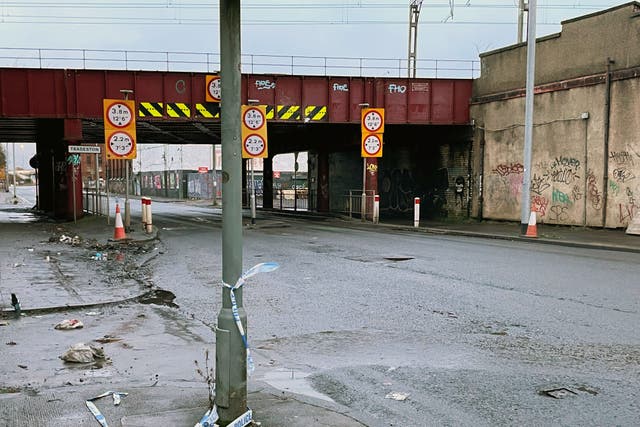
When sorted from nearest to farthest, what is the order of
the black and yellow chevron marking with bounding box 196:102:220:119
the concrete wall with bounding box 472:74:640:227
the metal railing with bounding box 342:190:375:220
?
the concrete wall with bounding box 472:74:640:227 → the black and yellow chevron marking with bounding box 196:102:220:119 → the metal railing with bounding box 342:190:375:220

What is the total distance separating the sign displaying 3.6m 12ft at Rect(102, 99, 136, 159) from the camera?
16.5 meters

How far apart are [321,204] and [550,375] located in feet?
92.5

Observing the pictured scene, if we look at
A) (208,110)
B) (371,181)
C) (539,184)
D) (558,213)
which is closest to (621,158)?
(558,213)

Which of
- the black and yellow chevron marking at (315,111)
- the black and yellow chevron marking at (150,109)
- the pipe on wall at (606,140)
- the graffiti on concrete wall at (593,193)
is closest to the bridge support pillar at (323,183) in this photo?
the black and yellow chevron marking at (315,111)

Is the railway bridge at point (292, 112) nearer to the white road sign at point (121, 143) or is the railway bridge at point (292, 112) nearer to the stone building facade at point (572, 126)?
the stone building facade at point (572, 126)

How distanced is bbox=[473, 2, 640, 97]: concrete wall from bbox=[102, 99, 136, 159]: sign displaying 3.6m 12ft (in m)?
14.4

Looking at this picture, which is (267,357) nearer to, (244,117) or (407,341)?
(407,341)

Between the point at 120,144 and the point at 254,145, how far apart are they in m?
4.94

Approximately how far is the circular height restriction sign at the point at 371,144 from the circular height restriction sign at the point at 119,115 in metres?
10.0

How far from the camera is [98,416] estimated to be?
383 centimetres

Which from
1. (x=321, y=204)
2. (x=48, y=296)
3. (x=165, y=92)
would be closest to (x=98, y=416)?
(x=48, y=296)

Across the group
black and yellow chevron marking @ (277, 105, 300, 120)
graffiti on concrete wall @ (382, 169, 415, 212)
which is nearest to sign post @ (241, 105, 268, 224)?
black and yellow chevron marking @ (277, 105, 300, 120)

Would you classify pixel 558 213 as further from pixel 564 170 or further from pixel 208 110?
pixel 208 110

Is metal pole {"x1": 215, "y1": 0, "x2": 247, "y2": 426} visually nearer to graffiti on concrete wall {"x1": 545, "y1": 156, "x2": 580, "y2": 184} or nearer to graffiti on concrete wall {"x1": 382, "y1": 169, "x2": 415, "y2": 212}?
graffiti on concrete wall {"x1": 545, "y1": 156, "x2": 580, "y2": 184}
